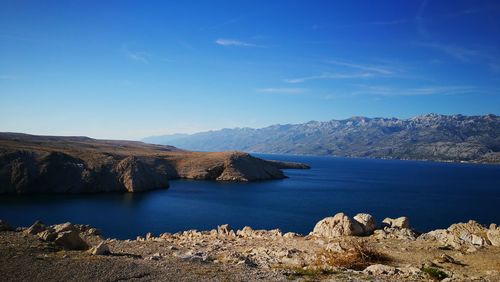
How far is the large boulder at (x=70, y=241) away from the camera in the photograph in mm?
20344

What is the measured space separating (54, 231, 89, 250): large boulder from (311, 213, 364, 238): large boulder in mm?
16131

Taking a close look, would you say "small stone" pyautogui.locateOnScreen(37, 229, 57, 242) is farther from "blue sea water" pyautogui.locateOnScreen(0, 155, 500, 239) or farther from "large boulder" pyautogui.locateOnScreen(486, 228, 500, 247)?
"large boulder" pyautogui.locateOnScreen(486, 228, 500, 247)

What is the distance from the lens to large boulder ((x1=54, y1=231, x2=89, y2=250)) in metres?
20.3

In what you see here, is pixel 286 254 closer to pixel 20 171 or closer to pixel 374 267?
pixel 374 267

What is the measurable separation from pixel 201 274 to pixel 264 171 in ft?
361

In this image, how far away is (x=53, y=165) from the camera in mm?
77250

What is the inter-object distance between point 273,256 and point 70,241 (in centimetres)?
1137

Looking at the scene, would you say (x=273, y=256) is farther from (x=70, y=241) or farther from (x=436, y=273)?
(x=70, y=241)

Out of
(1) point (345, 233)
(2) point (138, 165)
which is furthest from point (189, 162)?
(1) point (345, 233)

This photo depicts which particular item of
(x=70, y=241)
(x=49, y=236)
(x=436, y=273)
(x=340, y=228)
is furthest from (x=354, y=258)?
(x=49, y=236)

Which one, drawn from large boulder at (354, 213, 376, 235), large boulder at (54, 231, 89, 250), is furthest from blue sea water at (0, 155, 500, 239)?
large boulder at (54, 231, 89, 250)

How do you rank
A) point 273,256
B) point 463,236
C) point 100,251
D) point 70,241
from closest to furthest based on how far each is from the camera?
1. point 100,251
2. point 70,241
3. point 273,256
4. point 463,236

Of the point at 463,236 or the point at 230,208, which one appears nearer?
the point at 463,236

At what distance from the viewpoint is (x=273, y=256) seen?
21172 mm
